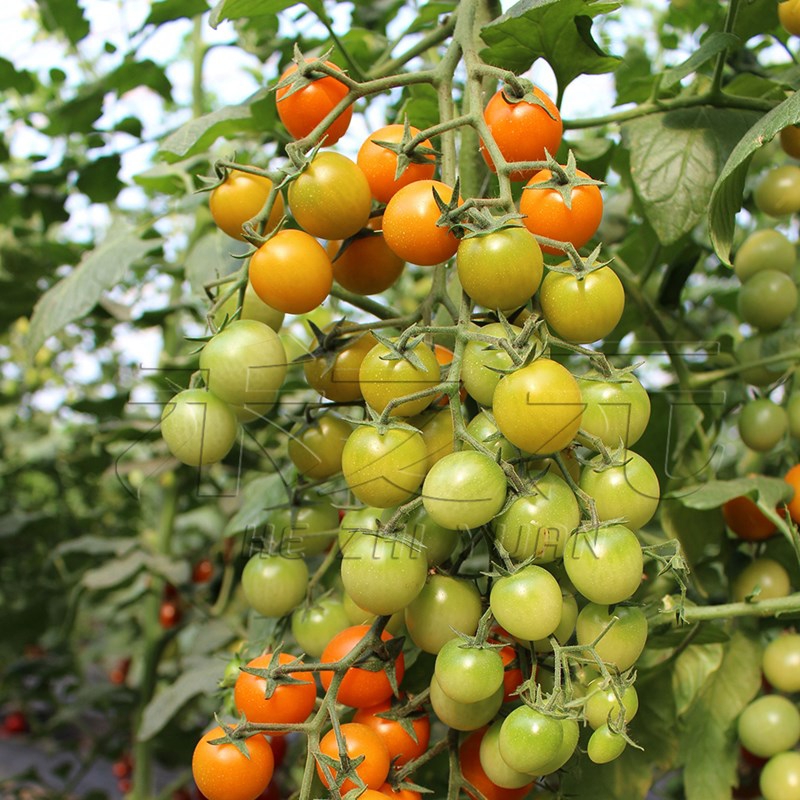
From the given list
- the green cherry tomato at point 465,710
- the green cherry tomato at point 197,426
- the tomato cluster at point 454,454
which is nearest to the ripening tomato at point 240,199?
the tomato cluster at point 454,454

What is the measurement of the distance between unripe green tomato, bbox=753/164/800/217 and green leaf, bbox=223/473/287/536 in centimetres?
54

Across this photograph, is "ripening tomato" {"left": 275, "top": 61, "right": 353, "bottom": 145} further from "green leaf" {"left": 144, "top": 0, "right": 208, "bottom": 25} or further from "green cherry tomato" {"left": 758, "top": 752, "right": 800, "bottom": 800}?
"green cherry tomato" {"left": 758, "top": 752, "right": 800, "bottom": 800}

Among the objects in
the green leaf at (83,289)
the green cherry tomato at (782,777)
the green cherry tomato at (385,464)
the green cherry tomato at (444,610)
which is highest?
the green cherry tomato at (385,464)

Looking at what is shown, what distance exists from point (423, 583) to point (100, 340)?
46.6 inches

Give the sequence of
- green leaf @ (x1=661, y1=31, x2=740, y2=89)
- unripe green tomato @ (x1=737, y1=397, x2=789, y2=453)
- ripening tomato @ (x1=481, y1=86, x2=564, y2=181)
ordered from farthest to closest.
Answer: unripe green tomato @ (x1=737, y1=397, x2=789, y2=453)
green leaf @ (x1=661, y1=31, x2=740, y2=89)
ripening tomato @ (x1=481, y1=86, x2=564, y2=181)

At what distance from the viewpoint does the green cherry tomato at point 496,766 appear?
467mm

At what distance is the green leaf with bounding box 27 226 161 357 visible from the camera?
0.85 metres

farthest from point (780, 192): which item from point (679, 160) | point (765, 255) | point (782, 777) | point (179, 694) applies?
point (179, 694)

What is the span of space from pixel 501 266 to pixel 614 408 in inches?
4.3

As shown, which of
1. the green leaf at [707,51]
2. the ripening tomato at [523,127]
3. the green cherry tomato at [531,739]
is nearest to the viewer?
the green cherry tomato at [531,739]

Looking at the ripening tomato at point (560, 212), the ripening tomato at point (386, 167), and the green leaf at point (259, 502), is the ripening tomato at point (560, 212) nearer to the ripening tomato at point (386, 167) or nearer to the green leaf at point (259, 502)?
the ripening tomato at point (386, 167)

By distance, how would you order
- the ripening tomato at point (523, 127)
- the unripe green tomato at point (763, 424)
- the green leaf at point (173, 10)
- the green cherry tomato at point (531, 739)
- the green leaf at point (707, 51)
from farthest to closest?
1. the green leaf at point (173, 10)
2. the unripe green tomato at point (763, 424)
3. the green leaf at point (707, 51)
4. the ripening tomato at point (523, 127)
5. the green cherry tomato at point (531, 739)

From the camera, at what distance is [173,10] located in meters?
1.01

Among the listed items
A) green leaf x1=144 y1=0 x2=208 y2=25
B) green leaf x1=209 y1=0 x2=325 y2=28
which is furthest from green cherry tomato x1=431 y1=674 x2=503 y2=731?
green leaf x1=144 y1=0 x2=208 y2=25
